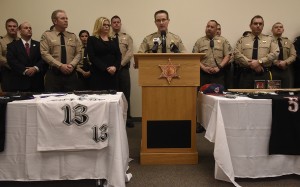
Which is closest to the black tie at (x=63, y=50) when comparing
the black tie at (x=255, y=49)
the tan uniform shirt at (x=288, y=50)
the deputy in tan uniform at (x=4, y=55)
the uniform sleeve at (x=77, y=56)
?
the uniform sleeve at (x=77, y=56)

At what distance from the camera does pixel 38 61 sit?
373 centimetres

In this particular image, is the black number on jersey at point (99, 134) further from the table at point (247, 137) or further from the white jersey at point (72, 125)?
the table at point (247, 137)

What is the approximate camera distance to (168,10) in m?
4.97

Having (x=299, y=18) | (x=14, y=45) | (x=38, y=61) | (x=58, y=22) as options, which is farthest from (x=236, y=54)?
(x=14, y=45)

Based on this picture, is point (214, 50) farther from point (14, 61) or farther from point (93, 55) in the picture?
point (14, 61)

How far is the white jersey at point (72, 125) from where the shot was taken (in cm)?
205

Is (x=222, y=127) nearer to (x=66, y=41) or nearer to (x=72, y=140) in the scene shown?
(x=72, y=140)

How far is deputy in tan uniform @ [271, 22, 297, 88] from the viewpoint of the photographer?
4382mm

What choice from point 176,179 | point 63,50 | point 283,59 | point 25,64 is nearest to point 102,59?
point 63,50

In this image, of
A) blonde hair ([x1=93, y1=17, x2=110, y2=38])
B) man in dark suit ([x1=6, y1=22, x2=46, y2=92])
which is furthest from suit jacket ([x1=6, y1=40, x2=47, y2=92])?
blonde hair ([x1=93, y1=17, x2=110, y2=38])

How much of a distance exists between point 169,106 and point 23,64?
2.07m

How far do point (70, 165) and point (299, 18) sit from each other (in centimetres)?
471

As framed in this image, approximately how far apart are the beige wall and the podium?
8.14 feet

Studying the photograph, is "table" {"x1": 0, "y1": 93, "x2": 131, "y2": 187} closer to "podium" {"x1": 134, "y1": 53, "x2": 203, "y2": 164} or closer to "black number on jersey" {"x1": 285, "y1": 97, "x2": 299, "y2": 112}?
"podium" {"x1": 134, "y1": 53, "x2": 203, "y2": 164}
